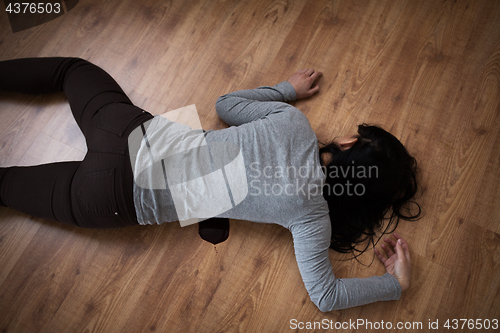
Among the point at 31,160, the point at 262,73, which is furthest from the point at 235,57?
the point at 31,160

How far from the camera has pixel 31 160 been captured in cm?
98

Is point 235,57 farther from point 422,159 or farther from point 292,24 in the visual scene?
point 422,159

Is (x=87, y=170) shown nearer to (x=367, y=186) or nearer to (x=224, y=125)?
(x=224, y=125)

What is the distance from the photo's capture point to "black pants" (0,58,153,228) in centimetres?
74

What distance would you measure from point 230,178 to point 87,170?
0.37 metres

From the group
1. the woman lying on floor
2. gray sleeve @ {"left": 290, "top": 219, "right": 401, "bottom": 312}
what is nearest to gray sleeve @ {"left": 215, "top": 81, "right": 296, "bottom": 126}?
the woman lying on floor

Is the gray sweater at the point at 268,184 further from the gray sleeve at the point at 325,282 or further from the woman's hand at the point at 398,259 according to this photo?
the woman's hand at the point at 398,259

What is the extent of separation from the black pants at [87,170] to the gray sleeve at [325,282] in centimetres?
46

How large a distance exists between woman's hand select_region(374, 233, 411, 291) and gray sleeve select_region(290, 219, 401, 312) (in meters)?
0.03

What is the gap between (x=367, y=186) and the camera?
782 millimetres

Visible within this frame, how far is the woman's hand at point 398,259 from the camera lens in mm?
869
